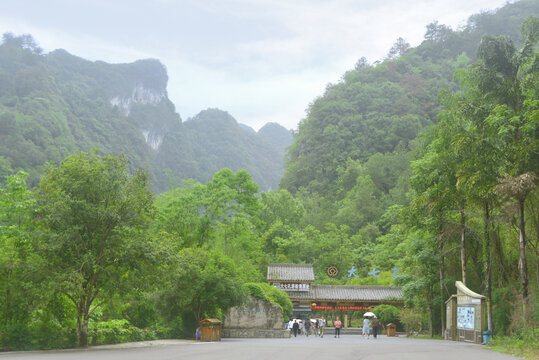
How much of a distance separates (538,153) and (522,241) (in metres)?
3.01

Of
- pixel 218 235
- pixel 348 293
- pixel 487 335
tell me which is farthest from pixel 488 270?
pixel 218 235

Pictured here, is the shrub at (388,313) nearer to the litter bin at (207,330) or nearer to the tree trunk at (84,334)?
the litter bin at (207,330)

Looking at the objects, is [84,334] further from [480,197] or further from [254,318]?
[254,318]

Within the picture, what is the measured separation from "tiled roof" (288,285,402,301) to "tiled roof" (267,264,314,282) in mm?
1142

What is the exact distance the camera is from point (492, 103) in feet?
67.2

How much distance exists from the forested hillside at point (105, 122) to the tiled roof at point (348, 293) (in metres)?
41.5

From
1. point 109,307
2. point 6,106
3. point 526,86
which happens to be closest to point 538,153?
point 526,86

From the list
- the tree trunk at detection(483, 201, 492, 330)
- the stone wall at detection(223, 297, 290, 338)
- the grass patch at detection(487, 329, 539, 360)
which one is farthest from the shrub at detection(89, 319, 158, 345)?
the tree trunk at detection(483, 201, 492, 330)

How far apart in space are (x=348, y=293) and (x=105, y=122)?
299 ft

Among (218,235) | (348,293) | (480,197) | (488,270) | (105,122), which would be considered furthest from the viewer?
(105,122)

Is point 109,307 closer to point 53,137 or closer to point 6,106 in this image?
point 53,137

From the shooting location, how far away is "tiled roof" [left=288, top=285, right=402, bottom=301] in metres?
41.1

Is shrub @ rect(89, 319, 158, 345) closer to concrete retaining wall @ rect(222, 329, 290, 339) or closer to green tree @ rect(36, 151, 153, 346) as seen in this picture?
green tree @ rect(36, 151, 153, 346)

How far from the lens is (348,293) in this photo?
1660 inches
